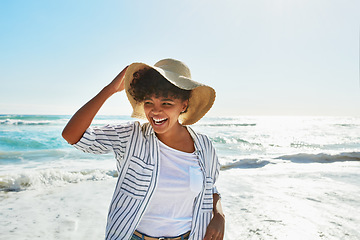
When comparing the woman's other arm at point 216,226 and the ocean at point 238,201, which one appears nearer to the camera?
the woman's other arm at point 216,226

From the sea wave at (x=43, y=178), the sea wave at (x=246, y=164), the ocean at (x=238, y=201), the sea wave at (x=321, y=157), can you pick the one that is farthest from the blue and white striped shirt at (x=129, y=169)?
the sea wave at (x=321, y=157)

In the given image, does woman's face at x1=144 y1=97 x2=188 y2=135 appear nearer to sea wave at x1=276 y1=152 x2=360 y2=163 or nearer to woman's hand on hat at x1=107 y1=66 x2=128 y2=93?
woman's hand on hat at x1=107 y1=66 x2=128 y2=93

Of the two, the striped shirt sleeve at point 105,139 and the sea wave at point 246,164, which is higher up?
the striped shirt sleeve at point 105,139

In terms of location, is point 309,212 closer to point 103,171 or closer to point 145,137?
point 145,137

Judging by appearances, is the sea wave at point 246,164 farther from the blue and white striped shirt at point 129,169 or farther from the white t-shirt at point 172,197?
the blue and white striped shirt at point 129,169

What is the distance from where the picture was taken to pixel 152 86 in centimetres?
158

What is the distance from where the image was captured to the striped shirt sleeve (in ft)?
4.41

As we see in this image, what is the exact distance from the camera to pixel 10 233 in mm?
3328

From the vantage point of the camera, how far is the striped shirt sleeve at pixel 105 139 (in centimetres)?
134

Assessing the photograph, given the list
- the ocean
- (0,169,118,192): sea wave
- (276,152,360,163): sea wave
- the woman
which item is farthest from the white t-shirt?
(276,152,360,163): sea wave

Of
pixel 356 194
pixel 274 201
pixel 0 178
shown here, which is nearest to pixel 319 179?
pixel 356 194

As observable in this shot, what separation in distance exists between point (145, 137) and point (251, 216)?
307 centimetres

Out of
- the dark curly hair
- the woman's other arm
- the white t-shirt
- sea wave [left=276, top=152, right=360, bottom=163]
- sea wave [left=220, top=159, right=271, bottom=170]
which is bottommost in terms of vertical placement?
sea wave [left=276, top=152, right=360, bottom=163]

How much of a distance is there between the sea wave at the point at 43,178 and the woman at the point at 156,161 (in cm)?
485
